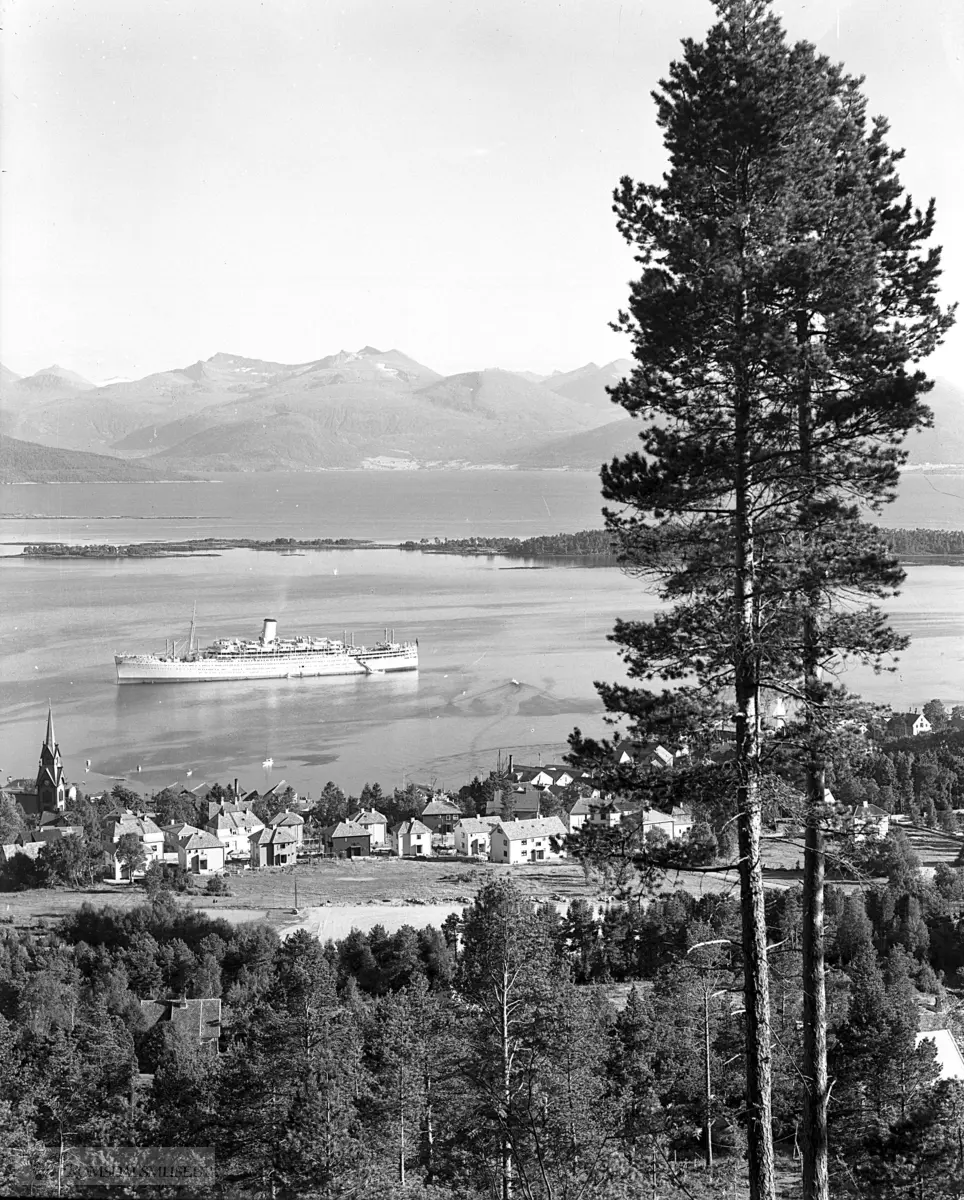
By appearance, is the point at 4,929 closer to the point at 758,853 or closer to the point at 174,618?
the point at 758,853

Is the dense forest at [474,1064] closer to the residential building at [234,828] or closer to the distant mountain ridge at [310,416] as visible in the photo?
the residential building at [234,828]

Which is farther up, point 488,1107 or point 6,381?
point 6,381

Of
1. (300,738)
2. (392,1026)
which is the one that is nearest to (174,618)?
(300,738)

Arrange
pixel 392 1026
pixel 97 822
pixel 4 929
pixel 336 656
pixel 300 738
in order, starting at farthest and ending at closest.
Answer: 1. pixel 336 656
2. pixel 300 738
3. pixel 97 822
4. pixel 4 929
5. pixel 392 1026

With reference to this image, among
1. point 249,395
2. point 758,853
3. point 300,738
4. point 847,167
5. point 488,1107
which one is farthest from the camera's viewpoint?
point 249,395

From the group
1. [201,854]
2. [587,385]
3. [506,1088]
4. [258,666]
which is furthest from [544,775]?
[587,385]

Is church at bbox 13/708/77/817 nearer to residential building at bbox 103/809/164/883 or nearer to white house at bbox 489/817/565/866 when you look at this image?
residential building at bbox 103/809/164/883

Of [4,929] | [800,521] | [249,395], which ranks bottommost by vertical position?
[4,929]
